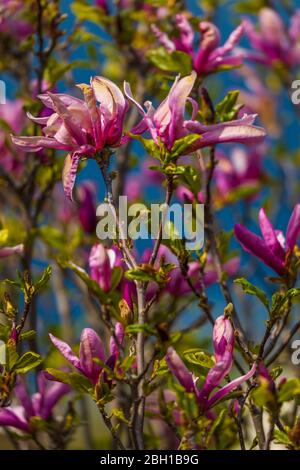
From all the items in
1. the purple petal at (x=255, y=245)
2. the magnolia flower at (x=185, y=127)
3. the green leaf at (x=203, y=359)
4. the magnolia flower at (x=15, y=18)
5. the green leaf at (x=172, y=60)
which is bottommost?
the green leaf at (x=203, y=359)

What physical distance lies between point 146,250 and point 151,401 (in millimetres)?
373

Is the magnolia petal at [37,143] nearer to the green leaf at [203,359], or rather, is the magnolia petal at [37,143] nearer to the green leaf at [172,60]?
the green leaf at [203,359]

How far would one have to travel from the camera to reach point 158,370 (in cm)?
142

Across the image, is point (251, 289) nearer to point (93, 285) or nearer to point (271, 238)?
point (271, 238)

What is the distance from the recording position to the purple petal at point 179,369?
4.09ft

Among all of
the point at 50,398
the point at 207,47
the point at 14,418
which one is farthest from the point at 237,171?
the point at 14,418

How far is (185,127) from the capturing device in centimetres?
139

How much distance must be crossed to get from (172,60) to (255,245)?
0.59 metres

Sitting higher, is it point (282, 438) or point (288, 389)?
point (288, 389)

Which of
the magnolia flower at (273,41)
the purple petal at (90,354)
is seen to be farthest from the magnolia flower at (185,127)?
the magnolia flower at (273,41)

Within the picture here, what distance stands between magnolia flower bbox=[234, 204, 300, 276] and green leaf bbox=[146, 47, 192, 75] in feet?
1.64

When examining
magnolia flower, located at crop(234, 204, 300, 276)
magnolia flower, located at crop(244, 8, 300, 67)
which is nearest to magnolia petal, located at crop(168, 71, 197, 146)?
magnolia flower, located at crop(234, 204, 300, 276)

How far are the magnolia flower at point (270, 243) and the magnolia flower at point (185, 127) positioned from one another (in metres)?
0.24

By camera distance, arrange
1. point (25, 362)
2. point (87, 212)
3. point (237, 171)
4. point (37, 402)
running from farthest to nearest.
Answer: point (237, 171), point (87, 212), point (37, 402), point (25, 362)
